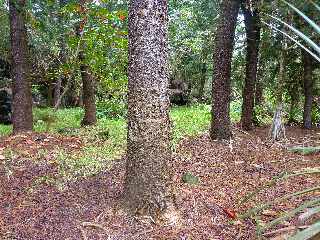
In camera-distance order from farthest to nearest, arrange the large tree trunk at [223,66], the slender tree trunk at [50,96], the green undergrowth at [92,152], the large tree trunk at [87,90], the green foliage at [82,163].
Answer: the slender tree trunk at [50,96], the large tree trunk at [87,90], the large tree trunk at [223,66], the green undergrowth at [92,152], the green foliage at [82,163]

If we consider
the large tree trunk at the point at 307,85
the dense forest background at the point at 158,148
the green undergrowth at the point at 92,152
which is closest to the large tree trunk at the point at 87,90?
the dense forest background at the point at 158,148

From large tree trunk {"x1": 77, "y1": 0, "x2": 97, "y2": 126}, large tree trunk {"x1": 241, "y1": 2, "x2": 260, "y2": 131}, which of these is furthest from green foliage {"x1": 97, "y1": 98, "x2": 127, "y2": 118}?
large tree trunk {"x1": 241, "y1": 2, "x2": 260, "y2": 131}

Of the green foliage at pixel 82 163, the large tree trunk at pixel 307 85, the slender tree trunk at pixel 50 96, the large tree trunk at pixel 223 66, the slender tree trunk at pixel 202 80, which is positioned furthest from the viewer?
the slender tree trunk at pixel 202 80

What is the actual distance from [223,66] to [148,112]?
152 inches

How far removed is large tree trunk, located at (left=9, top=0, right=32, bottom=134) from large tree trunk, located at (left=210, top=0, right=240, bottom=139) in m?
3.81

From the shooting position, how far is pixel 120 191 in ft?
17.3

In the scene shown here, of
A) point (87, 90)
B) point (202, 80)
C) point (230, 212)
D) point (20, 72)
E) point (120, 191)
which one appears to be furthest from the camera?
point (202, 80)

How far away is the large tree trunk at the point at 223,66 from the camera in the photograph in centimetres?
802

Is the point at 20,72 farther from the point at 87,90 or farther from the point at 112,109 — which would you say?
the point at 112,109

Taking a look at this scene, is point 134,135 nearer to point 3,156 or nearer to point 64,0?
point 3,156

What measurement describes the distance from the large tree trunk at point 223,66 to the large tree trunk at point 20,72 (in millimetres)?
3812

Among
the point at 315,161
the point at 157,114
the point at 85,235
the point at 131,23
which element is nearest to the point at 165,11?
the point at 131,23

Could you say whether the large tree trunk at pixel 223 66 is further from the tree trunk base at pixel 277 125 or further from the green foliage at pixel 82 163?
the green foliage at pixel 82 163

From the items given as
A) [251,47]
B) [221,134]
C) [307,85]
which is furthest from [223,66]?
[307,85]
